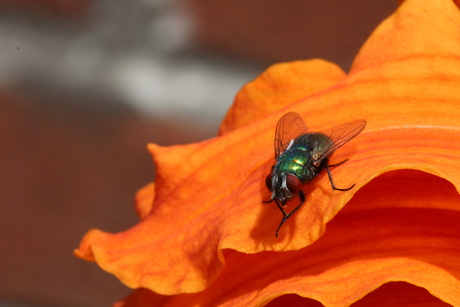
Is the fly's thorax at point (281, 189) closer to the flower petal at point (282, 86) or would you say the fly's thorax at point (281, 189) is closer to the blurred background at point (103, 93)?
the flower petal at point (282, 86)

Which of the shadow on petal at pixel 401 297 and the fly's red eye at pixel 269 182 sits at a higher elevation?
the fly's red eye at pixel 269 182

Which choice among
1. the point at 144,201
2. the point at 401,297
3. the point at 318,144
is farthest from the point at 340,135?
the point at 144,201

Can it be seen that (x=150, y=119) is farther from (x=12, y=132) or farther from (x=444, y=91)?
(x=444, y=91)

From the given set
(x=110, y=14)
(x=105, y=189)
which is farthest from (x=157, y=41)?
(x=105, y=189)

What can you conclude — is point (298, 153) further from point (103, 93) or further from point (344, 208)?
point (103, 93)

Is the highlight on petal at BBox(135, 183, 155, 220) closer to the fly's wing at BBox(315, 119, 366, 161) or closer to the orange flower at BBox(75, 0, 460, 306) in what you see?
the orange flower at BBox(75, 0, 460, 306)

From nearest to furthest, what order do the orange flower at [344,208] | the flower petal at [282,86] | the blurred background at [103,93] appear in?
1. the orange flower at [344,208]
2. the flower petal at [282,86]
3. the blurred background at [103,93]

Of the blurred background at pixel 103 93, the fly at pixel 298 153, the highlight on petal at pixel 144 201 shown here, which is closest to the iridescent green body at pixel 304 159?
the fly at pixel 298 153
